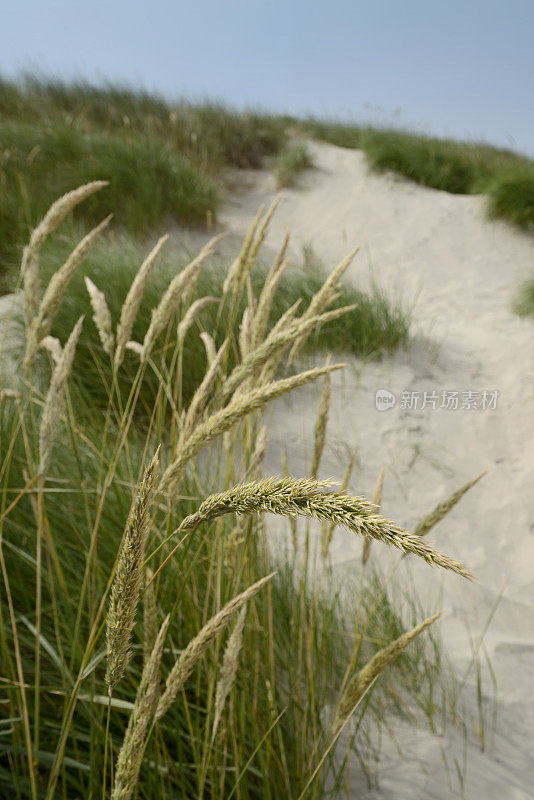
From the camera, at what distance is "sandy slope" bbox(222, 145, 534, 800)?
1628mm

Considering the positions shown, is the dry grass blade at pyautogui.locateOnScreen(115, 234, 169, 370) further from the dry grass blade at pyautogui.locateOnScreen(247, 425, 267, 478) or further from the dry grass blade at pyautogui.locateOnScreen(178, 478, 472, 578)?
the dry grass blade at pyautogui.locateOnScreen(178, 478, 472, 578)

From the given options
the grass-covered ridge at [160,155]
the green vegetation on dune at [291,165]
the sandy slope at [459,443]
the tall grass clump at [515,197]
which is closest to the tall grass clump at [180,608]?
the sandy slope at [459,443]

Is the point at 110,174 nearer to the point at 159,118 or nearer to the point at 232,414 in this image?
the point at 159,118

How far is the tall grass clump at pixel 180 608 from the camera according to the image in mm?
596

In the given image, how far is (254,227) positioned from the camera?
4.16 ft

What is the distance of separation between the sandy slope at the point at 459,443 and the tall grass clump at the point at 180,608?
223 mm

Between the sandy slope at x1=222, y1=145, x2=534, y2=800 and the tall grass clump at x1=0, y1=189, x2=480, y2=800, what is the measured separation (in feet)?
0.73

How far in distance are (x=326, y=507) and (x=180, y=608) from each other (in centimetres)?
95

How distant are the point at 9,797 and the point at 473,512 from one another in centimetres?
241

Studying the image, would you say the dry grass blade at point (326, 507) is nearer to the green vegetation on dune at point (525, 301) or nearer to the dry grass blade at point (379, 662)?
the dry grass blade at point (379, 662)

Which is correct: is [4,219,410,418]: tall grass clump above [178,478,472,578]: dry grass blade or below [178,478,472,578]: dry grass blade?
Result: below

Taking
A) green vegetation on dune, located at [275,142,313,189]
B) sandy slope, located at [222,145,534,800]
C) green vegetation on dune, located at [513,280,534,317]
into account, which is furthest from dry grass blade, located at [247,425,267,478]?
green vegetation on dune, located at [275,142,313,189]

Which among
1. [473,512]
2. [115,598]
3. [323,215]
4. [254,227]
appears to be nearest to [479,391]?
[473,512]

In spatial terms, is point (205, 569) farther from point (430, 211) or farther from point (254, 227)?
point (430, 211)
